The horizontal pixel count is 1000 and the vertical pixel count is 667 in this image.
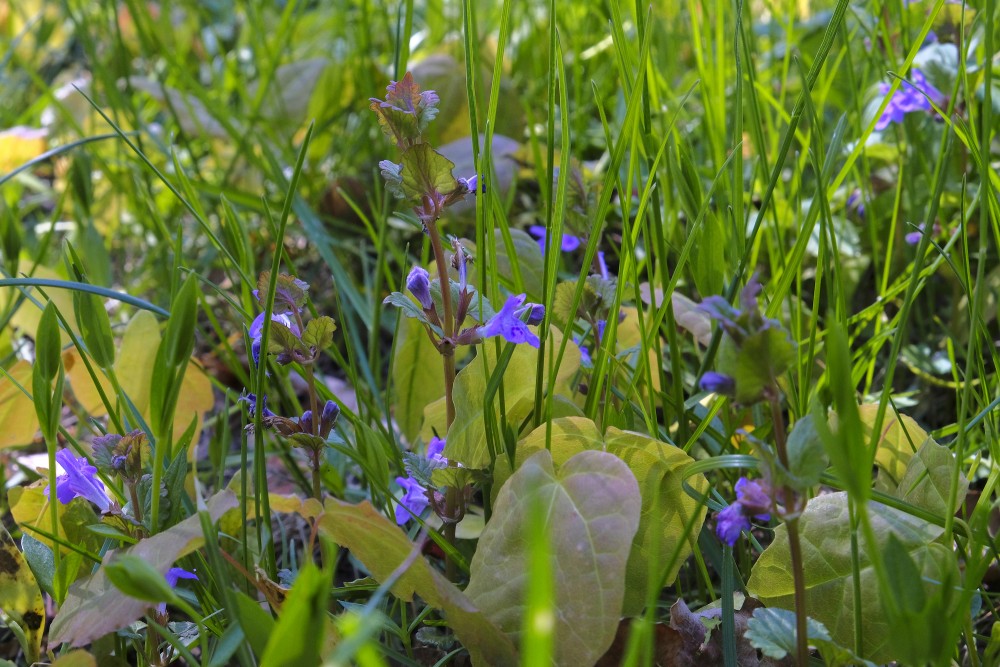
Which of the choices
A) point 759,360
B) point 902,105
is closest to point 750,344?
point 759,360

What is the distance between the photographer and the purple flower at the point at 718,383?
50 centimetres

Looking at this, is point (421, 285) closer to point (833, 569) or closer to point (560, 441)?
point (560, 441)

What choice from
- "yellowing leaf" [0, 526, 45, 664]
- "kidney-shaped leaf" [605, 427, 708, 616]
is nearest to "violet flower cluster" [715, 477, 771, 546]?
"kidney-shaped leaf" [605, 427, 708, 616]

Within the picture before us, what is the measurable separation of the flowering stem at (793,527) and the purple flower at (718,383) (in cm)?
2

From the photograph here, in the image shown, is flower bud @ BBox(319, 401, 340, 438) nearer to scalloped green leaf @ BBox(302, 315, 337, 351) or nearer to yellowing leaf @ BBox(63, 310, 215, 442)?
scalloped green leaf @ BBox(302, 315, 337, 351)

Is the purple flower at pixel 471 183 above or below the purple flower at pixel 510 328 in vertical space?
above

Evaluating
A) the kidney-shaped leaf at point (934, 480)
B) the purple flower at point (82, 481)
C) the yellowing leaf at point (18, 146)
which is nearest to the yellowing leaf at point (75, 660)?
the purple flower at point (82, 481)

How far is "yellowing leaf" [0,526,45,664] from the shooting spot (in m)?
0.73

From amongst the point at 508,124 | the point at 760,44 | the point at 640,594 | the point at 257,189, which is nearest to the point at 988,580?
the point at 640,594

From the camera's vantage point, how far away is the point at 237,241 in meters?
0.87

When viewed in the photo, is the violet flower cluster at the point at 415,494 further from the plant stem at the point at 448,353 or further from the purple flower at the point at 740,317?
the purple flower at the point at 740,317

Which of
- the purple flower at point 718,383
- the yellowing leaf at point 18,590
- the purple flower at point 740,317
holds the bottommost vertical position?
the yellowing leaf at point 18,590

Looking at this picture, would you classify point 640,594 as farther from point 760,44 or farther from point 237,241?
point 760,44

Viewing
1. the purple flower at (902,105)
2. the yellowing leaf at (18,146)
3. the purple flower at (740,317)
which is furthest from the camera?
the yellowing leaf at (18,146)
